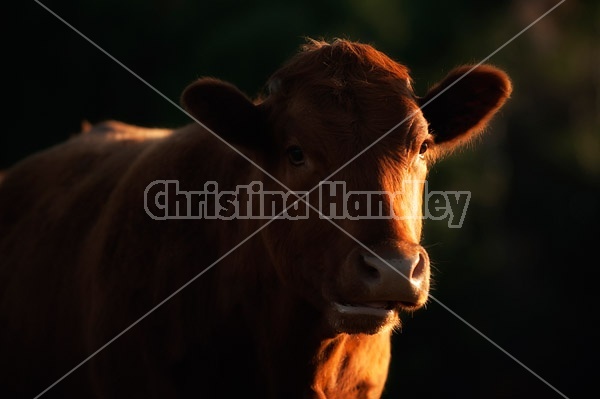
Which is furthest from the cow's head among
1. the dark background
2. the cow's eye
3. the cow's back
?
the dark background

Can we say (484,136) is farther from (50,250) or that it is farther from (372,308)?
(372,308)

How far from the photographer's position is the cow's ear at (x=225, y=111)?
212 inches

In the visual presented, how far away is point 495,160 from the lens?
2042 centimetres

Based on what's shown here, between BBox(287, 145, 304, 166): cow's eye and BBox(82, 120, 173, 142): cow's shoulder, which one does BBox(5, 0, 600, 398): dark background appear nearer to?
BBox(82, 120, 173, 142): cow's shoulder

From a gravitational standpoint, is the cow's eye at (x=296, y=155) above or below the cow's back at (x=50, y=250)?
above

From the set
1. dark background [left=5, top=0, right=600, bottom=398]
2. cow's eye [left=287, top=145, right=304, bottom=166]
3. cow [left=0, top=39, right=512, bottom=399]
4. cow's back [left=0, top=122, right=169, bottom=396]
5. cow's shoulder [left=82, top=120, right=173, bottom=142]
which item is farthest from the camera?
dark background [left=5, top=0, right=600, bottom=398]

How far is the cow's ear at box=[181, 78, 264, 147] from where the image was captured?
5383mm

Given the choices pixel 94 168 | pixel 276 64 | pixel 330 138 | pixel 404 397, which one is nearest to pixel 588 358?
pixel 404 397

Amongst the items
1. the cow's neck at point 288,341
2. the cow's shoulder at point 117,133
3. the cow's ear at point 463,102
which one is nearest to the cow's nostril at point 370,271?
the cow's neck at point 288,341

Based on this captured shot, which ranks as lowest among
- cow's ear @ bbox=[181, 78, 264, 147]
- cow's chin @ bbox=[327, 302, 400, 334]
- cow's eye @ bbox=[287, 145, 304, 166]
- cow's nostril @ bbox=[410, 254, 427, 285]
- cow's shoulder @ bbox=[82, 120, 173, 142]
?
cow's chin @ bbox=[327, 302, 400, 334]

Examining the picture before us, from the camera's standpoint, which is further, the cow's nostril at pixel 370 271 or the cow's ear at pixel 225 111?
the cow's ear at pixel 225 111

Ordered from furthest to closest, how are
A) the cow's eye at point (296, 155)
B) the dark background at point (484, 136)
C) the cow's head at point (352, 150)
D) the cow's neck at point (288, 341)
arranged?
the dark background at point (484, 136), the cow's neck at point (288, 341), the cow's eye at point (296, 155), the cow's head at point (352, 150)

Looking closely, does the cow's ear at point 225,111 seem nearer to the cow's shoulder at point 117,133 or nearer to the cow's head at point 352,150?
the cow's head at point 352,150

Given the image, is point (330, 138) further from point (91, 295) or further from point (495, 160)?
point (495, 160)
